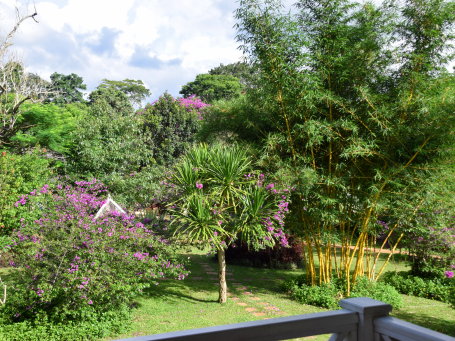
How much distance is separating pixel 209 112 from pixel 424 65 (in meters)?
3.60

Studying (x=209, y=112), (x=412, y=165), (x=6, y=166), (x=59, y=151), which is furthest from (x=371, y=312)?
(x=59, y=151)

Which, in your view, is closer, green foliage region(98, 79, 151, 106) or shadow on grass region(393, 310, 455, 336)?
shadow on grass region(393, 310, 455, 336)

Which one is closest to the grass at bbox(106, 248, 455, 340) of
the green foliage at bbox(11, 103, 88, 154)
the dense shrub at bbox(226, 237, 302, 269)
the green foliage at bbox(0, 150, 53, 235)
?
the dense shrub at bbox(226, 237, 302, 269)

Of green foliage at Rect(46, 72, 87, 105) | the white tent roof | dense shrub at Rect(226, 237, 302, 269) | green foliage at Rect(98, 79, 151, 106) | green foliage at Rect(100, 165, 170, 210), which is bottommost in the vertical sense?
dense shrub at Rect(226, 237, 302, 269)

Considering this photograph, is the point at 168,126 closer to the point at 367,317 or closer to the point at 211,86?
the point at 367,317

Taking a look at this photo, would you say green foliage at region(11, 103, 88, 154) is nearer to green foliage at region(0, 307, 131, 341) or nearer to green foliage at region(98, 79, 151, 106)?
green foliage at region(0, 307, 131, 341)

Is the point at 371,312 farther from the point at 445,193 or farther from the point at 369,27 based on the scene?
the point at 369,27

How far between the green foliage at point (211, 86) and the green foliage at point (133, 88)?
23.5 feet

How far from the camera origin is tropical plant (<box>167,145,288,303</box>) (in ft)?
17.6

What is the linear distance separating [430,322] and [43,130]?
11.2 meters

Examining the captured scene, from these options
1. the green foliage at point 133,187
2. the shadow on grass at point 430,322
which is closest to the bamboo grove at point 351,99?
the shadow on grass at point 430,322

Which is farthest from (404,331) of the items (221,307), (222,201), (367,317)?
(221,307)

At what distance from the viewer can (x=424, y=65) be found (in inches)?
210

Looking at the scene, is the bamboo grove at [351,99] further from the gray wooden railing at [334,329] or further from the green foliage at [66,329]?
the gray wooden railing at [334,329]
